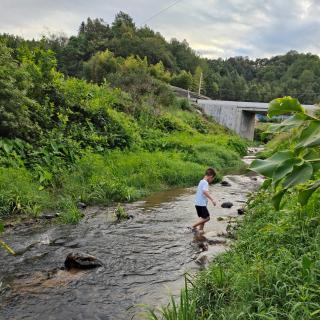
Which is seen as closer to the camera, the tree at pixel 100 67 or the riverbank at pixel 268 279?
the riverbank at pixel 268 279

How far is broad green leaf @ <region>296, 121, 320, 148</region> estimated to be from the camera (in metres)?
1.30

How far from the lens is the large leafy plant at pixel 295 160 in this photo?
1.29m

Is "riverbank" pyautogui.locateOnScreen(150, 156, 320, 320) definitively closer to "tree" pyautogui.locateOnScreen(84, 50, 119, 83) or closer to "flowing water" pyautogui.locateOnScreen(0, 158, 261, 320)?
"flowing water" pyautogui.locateOnScreen(0, 158, 261, 320)

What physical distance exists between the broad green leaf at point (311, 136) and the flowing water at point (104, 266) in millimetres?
4244

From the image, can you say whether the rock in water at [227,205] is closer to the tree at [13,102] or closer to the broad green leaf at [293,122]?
the tree at [13,102]

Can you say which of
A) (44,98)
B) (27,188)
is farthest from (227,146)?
(27,188)

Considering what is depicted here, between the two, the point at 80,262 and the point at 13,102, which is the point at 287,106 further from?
the point at 13,102

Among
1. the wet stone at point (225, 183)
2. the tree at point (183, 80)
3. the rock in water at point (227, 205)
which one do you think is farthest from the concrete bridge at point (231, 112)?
the rock in water at point (227, 205)

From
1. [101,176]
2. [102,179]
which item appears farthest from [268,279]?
[101,176]

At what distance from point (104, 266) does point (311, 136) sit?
19.5ft

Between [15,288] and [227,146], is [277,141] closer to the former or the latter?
[15,288]

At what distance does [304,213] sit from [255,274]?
1360 millimetres

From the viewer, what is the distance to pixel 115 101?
21.0 metres

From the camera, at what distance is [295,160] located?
132cm
